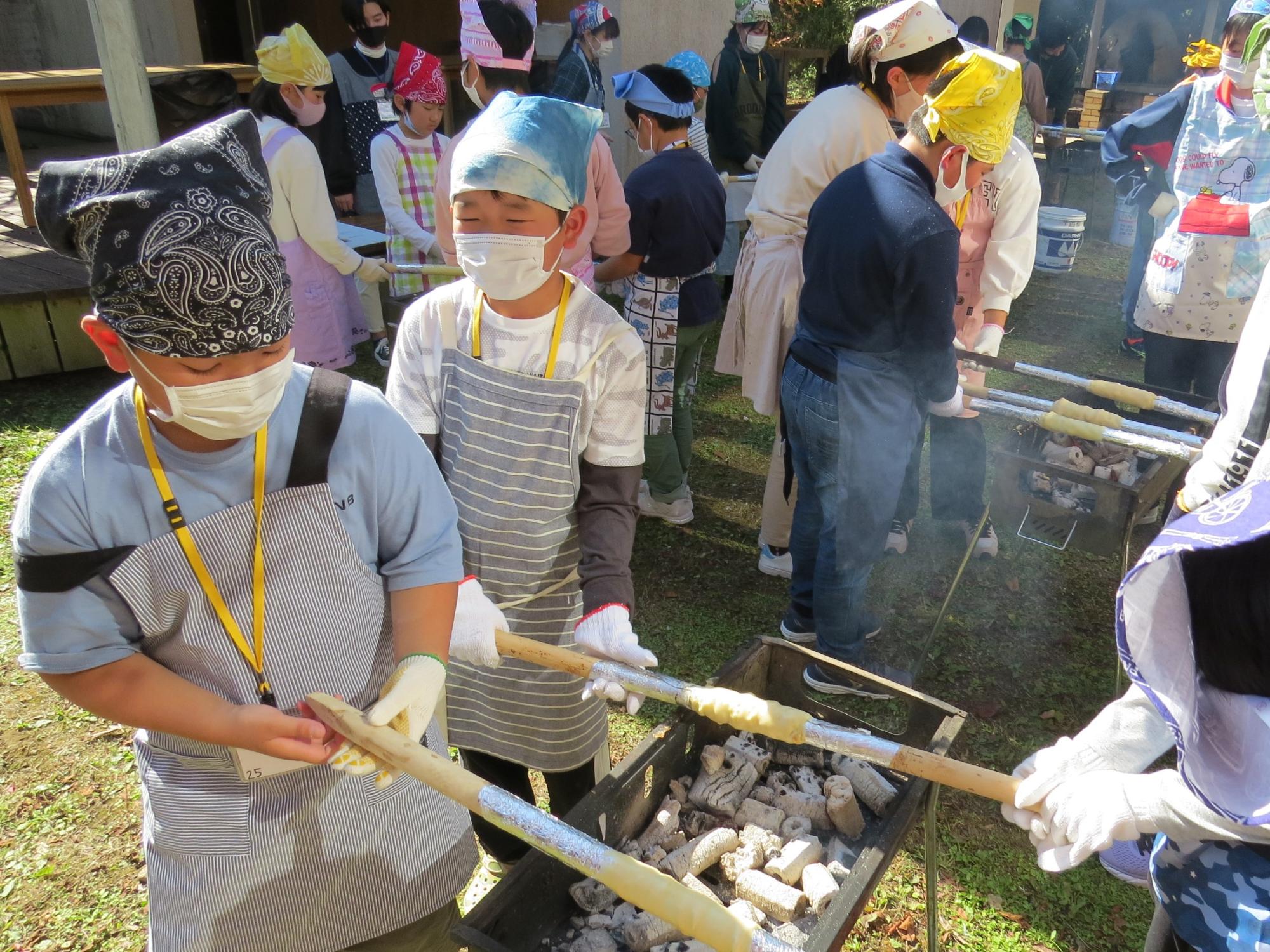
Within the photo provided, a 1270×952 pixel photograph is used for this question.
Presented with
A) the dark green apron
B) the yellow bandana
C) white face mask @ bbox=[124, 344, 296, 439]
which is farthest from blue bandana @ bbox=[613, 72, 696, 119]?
the dark green apron

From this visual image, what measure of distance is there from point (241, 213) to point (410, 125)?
4558 millimetres

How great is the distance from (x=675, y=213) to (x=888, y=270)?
171 centimetres

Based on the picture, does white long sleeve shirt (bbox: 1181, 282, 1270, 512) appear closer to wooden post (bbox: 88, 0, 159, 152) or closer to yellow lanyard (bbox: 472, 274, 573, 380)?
yellow lanyard (bbox: 472, 274, 573, 380)

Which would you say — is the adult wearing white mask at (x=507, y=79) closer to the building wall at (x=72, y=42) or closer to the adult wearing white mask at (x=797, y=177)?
the adult wearing white mask at (x=797, y=177)

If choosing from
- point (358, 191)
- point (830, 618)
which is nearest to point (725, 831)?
point (830, 618)

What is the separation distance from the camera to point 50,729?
11.9ft

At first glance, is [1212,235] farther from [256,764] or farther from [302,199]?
[256,764]

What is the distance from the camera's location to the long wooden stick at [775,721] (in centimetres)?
169

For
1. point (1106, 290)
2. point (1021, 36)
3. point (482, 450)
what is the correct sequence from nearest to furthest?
point (482, 450) → point (1106, 290) → point (1021, 36)

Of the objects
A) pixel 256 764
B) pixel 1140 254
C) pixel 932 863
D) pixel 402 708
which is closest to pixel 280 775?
pixel 256 764

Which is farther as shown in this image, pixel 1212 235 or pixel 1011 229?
pixel 1212 235

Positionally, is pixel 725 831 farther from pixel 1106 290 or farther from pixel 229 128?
pixel 1106 290

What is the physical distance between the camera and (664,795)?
8.07ft

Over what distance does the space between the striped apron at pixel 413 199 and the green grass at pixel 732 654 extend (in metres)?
2.14
